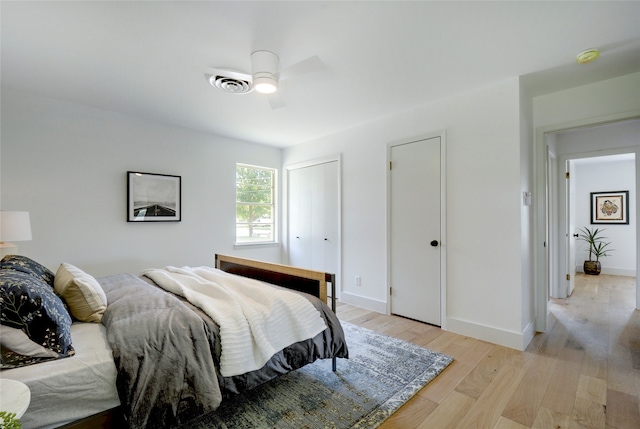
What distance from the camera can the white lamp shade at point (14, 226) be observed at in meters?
2.33

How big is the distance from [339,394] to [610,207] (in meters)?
7.54

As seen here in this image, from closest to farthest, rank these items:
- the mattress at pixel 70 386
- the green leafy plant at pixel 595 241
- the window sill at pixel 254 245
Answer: the mattress at pixel 70 386
the window sill at pixel 254 245
the green leafy plant at pixel 595 241

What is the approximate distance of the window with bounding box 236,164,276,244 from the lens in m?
4.67

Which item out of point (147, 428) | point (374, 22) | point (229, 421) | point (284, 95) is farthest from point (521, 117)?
point (147, 428)

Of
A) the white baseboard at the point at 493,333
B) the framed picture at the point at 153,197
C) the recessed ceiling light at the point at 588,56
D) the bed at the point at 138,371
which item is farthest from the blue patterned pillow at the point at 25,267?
the recessed ceiling light at the point at 588,56

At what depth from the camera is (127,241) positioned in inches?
138

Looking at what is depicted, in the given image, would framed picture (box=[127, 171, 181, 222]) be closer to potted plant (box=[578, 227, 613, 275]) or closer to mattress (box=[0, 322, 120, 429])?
mattress (box=[0, 322, 120, 429])

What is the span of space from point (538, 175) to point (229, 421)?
343 centimetres

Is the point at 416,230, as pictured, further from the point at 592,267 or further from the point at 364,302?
the point at 592,267

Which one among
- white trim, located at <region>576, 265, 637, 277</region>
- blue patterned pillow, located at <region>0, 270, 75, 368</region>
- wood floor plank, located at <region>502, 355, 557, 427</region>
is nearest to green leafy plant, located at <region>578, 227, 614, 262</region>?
white trim, located at <region>576, 265, 637, 277</region>

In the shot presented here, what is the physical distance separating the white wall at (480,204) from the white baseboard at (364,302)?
3cm

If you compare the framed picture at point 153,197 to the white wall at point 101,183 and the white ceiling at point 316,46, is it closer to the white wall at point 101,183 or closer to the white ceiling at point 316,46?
the white wall at point 101,183

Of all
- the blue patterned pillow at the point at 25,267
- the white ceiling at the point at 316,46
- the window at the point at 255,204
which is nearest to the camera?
the blue patterned pillow at the point at 25,267

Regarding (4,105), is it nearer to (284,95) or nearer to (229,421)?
(284,95)
